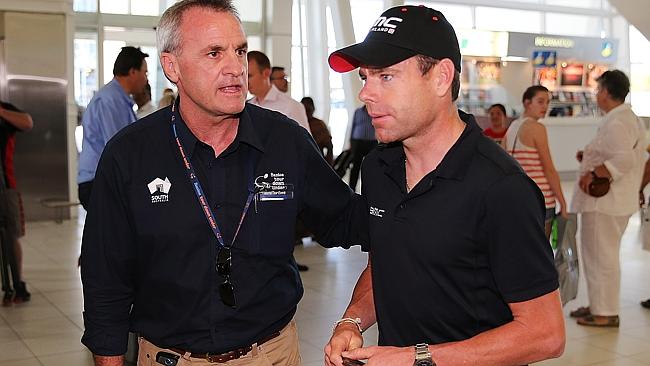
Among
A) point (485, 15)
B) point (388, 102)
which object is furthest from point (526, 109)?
point (485, 15)

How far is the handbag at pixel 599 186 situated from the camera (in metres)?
5.73

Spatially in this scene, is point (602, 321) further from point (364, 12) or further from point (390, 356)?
point (364, 12)

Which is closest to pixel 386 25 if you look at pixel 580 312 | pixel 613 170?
pixel 613 170

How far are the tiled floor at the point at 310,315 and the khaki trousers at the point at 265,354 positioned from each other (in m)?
2.64

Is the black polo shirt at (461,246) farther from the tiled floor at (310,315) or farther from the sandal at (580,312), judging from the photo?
the sandal at (580,312)

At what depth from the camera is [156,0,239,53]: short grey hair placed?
2.21 meters

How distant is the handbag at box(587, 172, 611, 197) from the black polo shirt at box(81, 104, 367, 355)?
153 inches

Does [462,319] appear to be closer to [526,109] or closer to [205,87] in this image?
[205,87]

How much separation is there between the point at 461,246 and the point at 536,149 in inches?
174

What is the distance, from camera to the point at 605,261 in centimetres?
592

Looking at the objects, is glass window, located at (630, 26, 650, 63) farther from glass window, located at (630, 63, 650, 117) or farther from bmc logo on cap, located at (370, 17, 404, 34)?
bmc logo on cap, located at (370, 17, 404, 34)

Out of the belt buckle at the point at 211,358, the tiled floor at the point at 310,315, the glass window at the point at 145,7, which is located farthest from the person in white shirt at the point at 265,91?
the glass window at the point at 145,7

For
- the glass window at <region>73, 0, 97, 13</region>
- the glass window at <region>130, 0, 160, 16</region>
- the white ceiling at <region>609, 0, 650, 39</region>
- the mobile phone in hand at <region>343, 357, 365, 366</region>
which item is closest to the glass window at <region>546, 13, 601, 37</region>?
the glass window at <region>130, 0, 160, 16</region>

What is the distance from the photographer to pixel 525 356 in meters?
1.60
